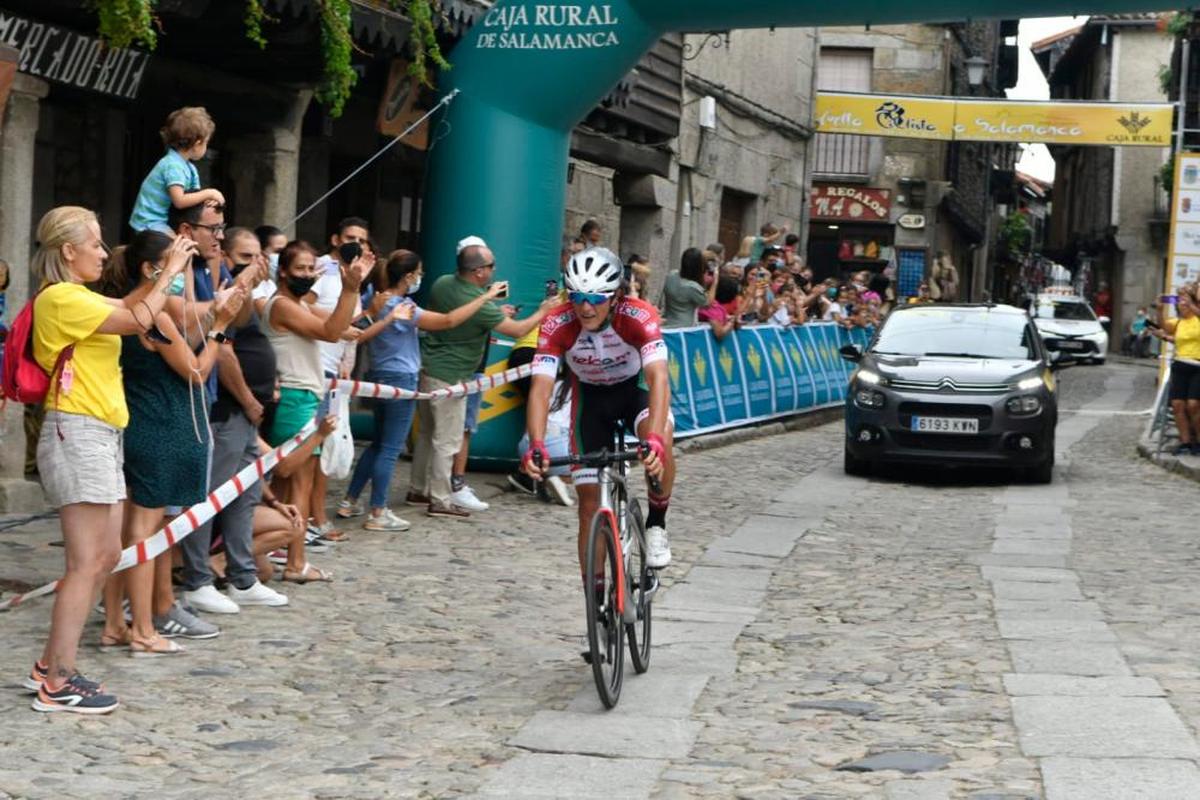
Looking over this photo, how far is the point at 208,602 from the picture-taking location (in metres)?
8.27

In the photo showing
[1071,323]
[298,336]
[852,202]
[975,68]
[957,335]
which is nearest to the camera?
[298,336]

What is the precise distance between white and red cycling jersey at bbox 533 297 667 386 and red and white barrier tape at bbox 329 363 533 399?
9.70 feet

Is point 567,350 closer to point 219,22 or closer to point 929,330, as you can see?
point 219,22

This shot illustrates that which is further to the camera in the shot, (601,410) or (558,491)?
(558,491)

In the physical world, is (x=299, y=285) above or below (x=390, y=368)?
above

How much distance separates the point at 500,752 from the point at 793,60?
26.2 metres

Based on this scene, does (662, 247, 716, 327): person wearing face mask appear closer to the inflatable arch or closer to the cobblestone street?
the inflatable arch

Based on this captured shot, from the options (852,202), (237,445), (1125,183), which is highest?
(1125,183)

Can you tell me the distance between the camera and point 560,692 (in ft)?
23.3

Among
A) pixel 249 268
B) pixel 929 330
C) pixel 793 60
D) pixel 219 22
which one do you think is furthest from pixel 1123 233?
pixel 249 268

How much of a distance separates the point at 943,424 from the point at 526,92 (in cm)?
464

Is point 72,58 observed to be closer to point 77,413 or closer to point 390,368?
point 390,368

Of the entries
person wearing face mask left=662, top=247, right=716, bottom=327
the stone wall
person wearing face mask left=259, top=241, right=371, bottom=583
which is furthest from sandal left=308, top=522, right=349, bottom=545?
the stone wall

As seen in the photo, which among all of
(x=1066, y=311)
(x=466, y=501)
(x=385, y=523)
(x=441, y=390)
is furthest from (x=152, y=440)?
(x=1066, y=311)
